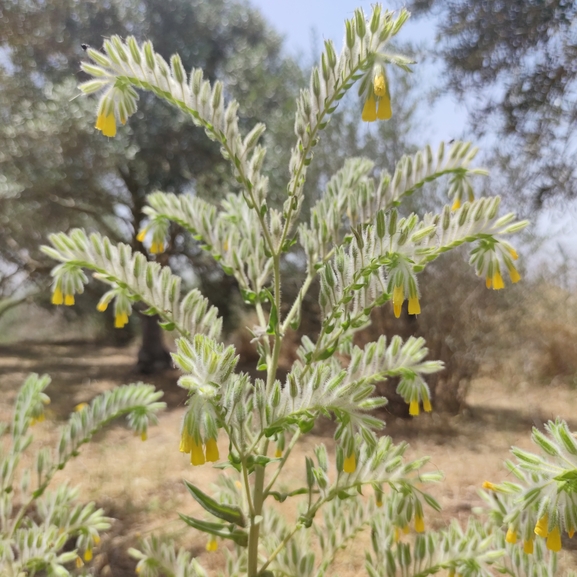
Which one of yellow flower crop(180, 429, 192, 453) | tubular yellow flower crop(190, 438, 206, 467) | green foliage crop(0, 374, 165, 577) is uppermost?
yellow flower crop(180, 429, 192, 453)

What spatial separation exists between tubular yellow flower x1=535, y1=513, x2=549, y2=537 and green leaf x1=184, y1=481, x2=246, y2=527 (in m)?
0.83

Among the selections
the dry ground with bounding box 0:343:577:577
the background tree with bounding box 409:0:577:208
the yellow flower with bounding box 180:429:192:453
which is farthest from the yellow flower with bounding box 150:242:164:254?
the background tree with bounding box 409:0:577:208

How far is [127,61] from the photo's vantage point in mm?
1271

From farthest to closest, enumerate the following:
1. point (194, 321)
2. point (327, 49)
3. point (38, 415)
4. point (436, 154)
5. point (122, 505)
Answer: point (122, 505) → point (38, 415) → point (436, 154) → point (194, 321) → point (327, 49)

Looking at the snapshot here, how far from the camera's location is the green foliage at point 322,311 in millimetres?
1036

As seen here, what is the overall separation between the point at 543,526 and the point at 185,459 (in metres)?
3.72

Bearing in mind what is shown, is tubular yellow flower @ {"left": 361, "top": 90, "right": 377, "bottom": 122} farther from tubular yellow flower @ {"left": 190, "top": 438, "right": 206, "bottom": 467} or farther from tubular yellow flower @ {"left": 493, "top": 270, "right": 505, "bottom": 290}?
tubular yellow flower @ {"left": 190, "top": 438, "right": 206, "bottom": 467}

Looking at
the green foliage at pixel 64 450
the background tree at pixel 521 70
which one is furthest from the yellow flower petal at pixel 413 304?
the background tree at pixel 521 70

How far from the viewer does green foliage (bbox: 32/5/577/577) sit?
104 centimetres

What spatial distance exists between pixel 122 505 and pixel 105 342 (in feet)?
35.1

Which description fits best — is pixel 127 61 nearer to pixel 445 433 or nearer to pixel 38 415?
pixel 38 415

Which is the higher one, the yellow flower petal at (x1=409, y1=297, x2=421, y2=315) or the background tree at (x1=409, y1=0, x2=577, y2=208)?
the background tree at (x1=409, y1=0, x2=577, y2=208)

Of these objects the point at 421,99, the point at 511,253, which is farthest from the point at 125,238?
the point at 511,253

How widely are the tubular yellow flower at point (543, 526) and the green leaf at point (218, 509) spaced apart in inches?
32.7
